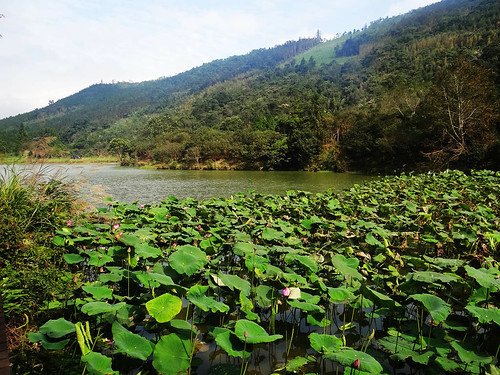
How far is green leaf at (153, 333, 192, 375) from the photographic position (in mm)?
1743

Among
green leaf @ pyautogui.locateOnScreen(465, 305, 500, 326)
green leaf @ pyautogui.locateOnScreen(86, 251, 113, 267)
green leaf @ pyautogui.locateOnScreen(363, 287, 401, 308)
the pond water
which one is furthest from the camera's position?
the pond water

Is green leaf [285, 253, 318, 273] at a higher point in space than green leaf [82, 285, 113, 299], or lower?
lower

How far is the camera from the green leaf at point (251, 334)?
1771 mm

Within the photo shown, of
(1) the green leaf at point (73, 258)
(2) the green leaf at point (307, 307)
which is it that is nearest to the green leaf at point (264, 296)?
(2) the green leaf at point (307, 307)

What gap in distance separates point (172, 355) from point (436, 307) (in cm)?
157

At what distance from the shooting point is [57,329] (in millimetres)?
1952

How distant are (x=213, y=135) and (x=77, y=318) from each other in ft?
149

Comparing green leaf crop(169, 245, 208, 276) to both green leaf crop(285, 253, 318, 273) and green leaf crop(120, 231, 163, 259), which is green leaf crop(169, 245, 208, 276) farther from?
green leaf crop(285, 253, 318, 273)

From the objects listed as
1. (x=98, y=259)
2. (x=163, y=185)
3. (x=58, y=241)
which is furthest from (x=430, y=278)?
(x=163, y=185)

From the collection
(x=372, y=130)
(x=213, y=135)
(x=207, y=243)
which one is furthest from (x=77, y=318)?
(x=213, y=135)

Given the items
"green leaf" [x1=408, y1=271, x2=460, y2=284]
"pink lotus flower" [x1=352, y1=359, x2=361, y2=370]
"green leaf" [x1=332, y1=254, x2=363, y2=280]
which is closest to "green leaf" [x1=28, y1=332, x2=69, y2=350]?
"pink lotus flower" [x1=352, y1=359, x2=361, y2=370]

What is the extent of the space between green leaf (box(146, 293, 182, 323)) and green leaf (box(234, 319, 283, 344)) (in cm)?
34

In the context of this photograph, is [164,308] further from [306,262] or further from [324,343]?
[306,262]

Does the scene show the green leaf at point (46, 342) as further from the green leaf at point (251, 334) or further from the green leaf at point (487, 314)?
the green leaf at point (487, 314)
